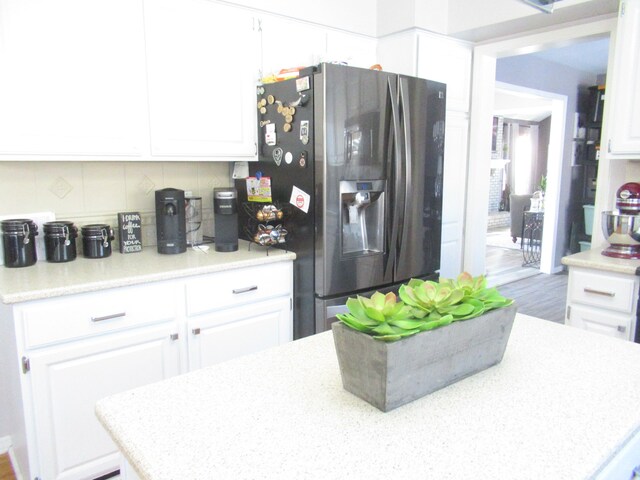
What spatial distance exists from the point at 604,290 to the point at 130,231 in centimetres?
232

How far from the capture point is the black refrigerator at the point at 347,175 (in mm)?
2219

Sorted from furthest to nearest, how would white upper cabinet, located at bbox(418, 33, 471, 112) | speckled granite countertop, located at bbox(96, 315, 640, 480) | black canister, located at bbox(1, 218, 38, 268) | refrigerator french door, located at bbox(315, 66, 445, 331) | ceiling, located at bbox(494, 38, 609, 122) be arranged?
ceiling, located at bbox(494, 38, 609, 122)
white upper cabinet, located at bbox(418, 33, 471, 112)
refrigerator french door, located at bbox(315, 66, 445, 331)
black canister, located at bbox(1, 218, 38, 268)
speckled granite countertop, located at bbox(96, 315, 640, 480)

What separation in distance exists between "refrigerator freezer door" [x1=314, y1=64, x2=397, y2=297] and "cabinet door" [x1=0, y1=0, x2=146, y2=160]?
85 centimetres

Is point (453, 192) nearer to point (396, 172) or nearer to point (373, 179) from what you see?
point (396, 172)

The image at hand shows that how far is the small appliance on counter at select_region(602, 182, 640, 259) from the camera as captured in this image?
236 centimetres

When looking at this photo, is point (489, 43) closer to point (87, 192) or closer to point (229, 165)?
point (229, 165)

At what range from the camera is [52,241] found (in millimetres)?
2113

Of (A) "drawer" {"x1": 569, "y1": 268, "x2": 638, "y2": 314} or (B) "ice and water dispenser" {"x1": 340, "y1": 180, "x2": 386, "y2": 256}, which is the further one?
(B) "ice and water dispenser" {"x1": 340, "y1": 180, "x2": 386, "y2": 256}

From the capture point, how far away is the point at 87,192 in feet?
7.78

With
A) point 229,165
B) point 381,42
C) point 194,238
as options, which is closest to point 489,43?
point 381,42

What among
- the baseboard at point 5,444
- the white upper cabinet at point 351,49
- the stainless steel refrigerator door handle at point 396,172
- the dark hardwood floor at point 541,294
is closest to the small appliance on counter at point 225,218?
the stainless steel refrigerator door handle at point 396,172

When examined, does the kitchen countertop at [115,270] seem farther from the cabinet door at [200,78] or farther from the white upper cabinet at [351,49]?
the white upper cabinet at [351,49]


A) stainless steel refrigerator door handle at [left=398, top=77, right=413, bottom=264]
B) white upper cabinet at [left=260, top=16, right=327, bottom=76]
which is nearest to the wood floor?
stainless steel refrigerator door handle at [left=398, top=77, right=413, bottom=264]

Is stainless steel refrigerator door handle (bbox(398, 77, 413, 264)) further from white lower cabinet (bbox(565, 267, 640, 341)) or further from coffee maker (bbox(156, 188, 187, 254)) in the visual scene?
coffee maker (bbox(156, 188, 187, 254))
